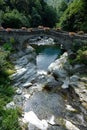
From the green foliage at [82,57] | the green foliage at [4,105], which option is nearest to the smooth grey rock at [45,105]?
the green foliage at [4,105]

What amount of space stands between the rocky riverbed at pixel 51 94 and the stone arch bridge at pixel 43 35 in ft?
10.2

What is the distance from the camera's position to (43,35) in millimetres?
64688

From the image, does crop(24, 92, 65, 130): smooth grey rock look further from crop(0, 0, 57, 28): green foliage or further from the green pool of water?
crop(0, 0, 57, 28): green foliage

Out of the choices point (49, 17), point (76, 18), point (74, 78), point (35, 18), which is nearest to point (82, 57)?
point (74, 78)

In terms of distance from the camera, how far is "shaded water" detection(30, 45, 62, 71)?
224ft

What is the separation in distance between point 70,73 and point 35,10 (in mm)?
69550

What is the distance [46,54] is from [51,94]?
104 ft

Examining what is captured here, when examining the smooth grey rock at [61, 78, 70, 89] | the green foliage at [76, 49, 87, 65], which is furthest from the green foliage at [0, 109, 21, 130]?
the green foliage at [76, 49, 87, 65]

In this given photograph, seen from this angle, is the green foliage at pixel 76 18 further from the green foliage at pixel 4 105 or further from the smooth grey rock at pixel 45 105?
the smooth grey rock at pixel 45 105

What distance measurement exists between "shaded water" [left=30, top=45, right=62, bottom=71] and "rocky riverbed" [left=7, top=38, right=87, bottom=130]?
337 cm

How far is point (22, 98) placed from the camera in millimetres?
46875

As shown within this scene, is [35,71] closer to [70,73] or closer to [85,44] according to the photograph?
[70,73]

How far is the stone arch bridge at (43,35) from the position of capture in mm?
61953

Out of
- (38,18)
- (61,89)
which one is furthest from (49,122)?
(38,18)
